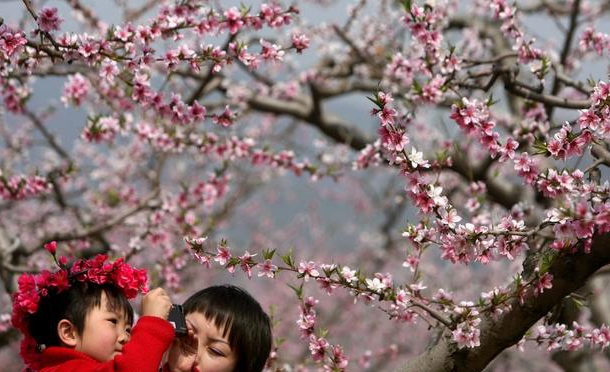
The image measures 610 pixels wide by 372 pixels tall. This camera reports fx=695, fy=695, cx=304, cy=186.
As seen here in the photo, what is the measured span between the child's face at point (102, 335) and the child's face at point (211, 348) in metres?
0.27

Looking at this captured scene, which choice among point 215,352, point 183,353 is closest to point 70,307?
point 183,353

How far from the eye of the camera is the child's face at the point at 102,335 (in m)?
2.54

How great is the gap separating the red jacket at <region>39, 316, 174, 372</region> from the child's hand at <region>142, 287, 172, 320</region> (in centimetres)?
6

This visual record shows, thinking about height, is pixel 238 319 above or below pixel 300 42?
below

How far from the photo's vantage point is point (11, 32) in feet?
9.82

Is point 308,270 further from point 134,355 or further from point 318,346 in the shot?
point 134,355

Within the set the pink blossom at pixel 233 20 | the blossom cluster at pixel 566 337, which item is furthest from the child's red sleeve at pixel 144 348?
the pink blossom at pixel 233 20

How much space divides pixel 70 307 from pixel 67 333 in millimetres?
96

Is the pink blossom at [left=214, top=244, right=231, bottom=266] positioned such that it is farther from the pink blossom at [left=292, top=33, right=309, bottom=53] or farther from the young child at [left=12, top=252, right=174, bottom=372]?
the pink blossom at [left=292, top=33, right=309, bottom=53]

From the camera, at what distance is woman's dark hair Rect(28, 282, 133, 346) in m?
2.61

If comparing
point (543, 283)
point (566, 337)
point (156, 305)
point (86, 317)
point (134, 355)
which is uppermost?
point (566, 337)

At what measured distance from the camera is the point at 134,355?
243 cm

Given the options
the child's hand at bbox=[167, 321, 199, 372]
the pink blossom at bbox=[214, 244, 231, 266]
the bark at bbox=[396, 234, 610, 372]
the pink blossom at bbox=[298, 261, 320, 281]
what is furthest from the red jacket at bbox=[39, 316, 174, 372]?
the bark at bbox=[396, 234, 610, 372]

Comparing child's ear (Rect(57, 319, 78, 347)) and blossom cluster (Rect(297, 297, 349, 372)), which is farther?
blossom cluster (Rect(297, 297, 349, 372))
